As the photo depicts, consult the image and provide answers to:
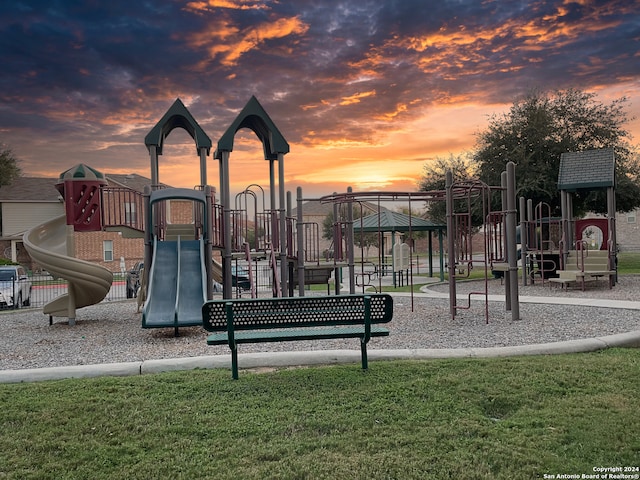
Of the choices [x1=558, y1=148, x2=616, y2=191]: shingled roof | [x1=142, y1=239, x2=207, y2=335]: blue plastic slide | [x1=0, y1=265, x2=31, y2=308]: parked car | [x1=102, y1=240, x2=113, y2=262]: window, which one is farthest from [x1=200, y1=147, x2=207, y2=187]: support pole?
[x1=102, y1=240, x2=113, y2=262]: window

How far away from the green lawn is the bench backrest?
1.79ft

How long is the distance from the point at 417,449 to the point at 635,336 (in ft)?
17.2

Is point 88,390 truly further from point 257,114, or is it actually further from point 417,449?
point 257,114

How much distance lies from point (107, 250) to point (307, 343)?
35.4 m

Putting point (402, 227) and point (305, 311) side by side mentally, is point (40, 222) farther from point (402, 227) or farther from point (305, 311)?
point (305, 311)

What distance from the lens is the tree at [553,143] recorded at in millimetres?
28141

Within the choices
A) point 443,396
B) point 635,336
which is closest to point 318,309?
point 443,396

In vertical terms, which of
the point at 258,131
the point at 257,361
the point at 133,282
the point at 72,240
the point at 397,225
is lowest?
the point at 257,361

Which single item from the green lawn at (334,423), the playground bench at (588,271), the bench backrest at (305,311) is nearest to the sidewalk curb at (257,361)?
the green lawn at (334,423)

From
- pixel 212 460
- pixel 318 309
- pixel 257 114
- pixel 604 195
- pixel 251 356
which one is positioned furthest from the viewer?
pixel 604 195

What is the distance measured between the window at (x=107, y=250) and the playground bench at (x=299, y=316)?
121 ft

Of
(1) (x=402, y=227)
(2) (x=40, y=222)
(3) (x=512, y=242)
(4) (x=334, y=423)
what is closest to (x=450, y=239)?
(3) (x=512, y=242)

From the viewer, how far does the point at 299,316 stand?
612 cm

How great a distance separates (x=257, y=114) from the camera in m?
13.3
